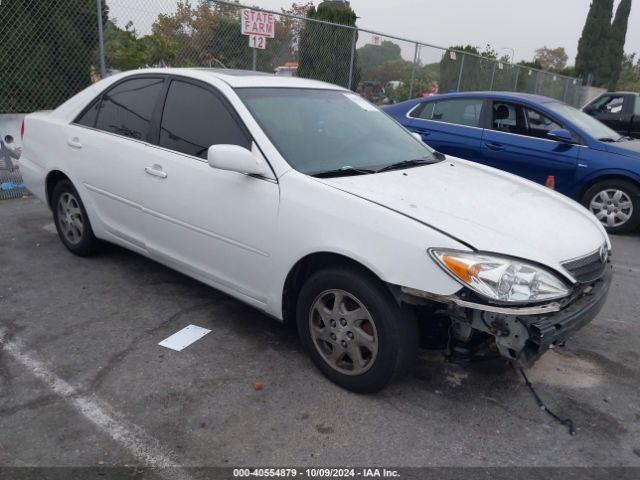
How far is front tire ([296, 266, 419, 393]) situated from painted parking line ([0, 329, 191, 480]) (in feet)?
3.24

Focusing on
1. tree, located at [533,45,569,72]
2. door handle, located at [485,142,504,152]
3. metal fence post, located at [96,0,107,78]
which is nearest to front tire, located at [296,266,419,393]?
door handle, located at [485,142,504,152]

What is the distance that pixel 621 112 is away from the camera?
11.9m

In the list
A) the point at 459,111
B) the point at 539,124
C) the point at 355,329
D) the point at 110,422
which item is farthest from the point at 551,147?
the point at 110,422

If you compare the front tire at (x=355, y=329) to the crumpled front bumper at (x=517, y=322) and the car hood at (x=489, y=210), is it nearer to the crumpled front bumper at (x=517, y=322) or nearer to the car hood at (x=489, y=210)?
the crumpled front bumper at (x=517, y=322)

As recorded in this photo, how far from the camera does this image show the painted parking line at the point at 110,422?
238cm

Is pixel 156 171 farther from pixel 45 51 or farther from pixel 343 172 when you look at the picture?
pixel 45 51

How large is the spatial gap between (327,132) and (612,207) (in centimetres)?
480

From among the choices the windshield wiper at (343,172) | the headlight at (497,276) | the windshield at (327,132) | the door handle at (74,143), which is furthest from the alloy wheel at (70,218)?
the headlight at (497,276)

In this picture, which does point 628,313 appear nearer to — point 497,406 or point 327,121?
point 497,406

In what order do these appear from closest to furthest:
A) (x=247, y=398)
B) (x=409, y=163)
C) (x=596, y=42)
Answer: (x=247, y=398) < (x=409, y=163) < (x=596, y=42)

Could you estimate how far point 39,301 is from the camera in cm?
393

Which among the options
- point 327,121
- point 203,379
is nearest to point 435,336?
point 203,379

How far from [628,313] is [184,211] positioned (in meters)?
3.52

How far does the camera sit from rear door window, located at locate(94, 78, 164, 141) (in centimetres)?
391
